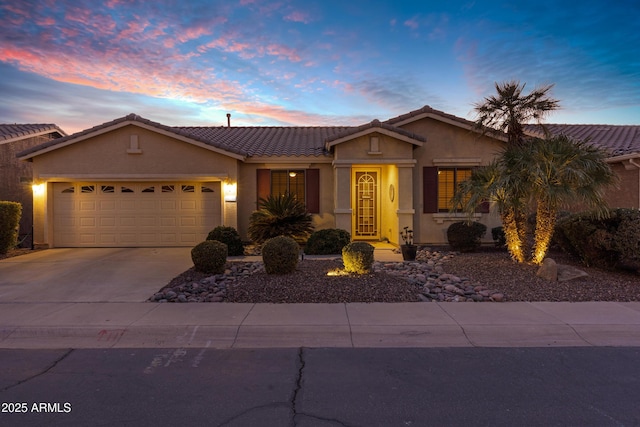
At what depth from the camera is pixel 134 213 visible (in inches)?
580

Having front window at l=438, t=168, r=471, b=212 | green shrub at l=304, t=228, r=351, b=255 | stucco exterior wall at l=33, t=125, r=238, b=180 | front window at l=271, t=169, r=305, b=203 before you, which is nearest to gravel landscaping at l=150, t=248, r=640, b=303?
green shrub at l=304, t=228, r=351, b=255

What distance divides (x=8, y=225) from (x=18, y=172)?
5.35 metres

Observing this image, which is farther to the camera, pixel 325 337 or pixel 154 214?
pixel 154 214

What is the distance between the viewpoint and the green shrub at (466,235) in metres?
13.0

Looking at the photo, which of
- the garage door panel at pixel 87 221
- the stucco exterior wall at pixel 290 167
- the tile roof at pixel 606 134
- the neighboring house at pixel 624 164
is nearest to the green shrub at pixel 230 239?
the stucco exterior wall at pixel 290 167

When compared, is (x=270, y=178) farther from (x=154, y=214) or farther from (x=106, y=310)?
(x=106, y=310)

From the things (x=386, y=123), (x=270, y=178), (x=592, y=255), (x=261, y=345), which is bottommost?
(x=261, y=345)

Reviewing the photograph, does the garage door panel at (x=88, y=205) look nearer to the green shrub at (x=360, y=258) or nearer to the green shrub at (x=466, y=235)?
the green shrub at (x=360, y=258)

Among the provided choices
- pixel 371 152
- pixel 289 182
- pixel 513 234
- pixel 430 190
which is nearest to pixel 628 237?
pixel 513 234
